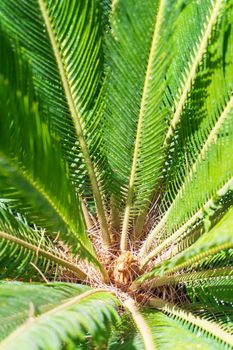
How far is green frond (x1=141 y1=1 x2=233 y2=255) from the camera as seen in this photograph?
6.08 ft

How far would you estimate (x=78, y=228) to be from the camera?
166 centimetres

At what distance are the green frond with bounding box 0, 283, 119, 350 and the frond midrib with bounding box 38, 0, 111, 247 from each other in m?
0.50

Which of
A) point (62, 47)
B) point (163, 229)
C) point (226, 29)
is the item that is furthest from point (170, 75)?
point (163, 229)

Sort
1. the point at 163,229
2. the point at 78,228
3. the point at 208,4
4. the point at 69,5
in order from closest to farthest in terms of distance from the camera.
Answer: the point at 78,228 → the point at 69,5 → the point at 208,4 → the point at 163,229

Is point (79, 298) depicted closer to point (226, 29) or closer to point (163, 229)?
point (163, 229)

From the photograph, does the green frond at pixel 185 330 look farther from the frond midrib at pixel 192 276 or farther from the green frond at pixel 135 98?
the green frond at pixel 135 98

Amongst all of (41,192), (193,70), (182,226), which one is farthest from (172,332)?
(193,70)

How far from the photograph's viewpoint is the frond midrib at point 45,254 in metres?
1.73

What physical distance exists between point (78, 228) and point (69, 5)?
28.1 inches

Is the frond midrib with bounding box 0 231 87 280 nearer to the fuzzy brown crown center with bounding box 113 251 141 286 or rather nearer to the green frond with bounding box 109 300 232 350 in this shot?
the fuzzy brown crown center with bounding box 113 251 141 286

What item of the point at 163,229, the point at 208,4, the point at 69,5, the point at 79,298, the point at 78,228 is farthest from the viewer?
the point at 163,229

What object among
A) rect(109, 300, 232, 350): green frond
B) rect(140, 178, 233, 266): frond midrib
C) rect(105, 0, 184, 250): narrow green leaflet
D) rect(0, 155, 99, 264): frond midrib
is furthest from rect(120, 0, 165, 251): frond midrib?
rect(0, 155, 99, 264): frond midrib

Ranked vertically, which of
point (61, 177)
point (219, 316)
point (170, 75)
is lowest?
point (219, 316)

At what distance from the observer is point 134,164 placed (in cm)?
202
